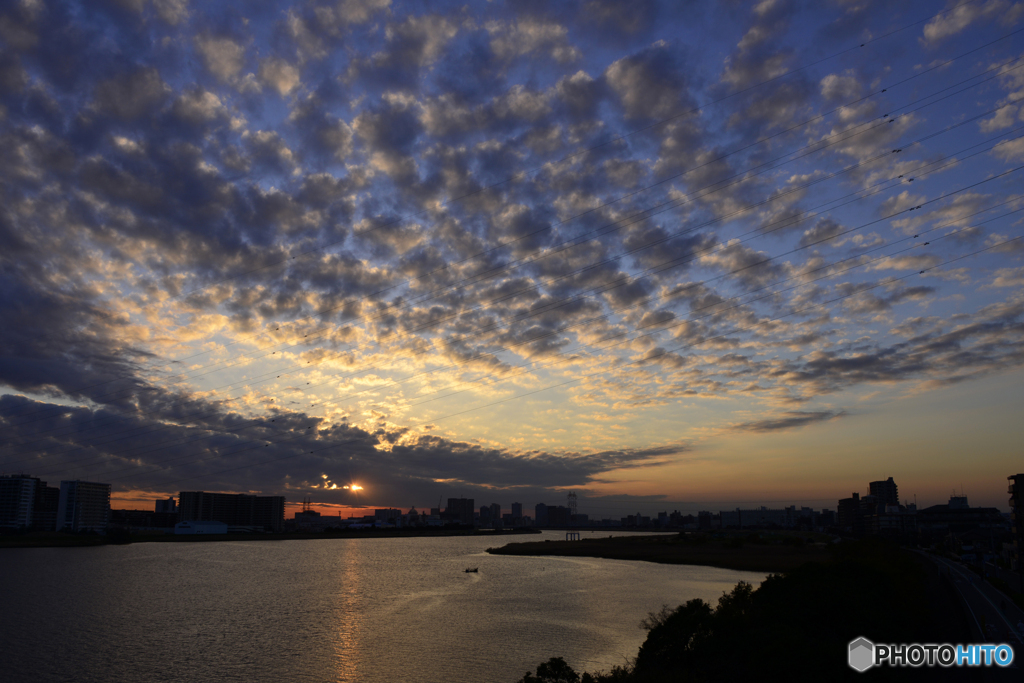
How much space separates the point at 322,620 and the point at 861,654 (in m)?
50.5

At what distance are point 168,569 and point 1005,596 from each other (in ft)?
411

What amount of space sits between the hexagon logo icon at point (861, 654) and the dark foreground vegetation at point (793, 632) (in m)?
0.48

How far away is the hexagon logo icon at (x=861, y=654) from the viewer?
25922 mm

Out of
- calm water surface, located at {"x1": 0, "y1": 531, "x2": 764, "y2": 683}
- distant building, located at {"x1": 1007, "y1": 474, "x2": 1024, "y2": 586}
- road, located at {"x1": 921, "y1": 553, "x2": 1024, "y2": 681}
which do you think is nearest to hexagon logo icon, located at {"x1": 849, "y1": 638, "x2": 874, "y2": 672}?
road, located at {"x1": 921, "y1": 553, "x2": 1024, "y2": 681}

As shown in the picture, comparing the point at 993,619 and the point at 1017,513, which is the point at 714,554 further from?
the point at 993,619

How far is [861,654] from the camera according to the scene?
91.5 feet

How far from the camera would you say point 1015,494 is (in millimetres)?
103125

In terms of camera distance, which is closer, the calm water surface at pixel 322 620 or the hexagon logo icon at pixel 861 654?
the hexagon logo icon at pixel 861 654

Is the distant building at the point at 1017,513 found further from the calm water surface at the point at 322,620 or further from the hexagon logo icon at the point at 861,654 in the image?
the hexagon logo icon at the point at 861,654

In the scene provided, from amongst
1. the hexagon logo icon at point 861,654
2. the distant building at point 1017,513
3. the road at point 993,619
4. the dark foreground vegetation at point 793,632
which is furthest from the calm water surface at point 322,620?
the distant building at point 1017,513

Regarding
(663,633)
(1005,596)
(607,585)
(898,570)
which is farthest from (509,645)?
(1005,596)

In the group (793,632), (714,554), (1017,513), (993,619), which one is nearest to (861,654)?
(793,632)

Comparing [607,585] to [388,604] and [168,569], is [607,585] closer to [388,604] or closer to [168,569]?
[388,604]

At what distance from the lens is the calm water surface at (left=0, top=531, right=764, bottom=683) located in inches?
Result: 1644
